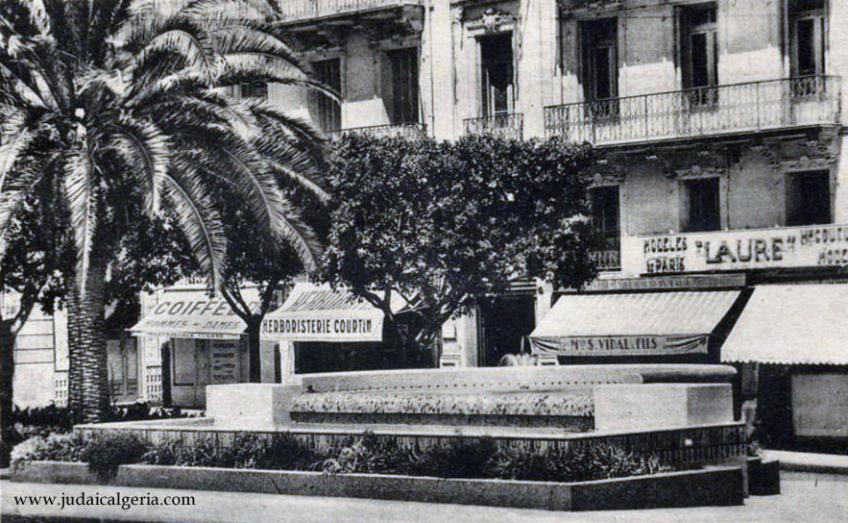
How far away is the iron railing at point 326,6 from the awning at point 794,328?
12203 millimetres

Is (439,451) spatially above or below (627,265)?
below

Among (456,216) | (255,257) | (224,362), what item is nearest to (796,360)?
(456,216)

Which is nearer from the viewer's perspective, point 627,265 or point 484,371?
point 484,371

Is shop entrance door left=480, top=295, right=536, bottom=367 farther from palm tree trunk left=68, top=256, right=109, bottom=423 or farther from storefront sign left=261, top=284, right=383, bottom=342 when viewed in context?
palm tree trunk left=68, top=256, right=109, bottom=423

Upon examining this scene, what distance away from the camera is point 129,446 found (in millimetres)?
18922

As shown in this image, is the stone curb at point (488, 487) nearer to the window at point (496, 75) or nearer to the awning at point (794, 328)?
the awning at point (794, 328)

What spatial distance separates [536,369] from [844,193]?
36.2 ft

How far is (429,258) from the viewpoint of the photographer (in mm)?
26391

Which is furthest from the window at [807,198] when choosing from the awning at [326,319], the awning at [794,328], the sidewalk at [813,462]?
the awning at [326,319]

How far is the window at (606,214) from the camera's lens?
31.3 meters

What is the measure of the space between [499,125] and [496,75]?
1.51 m

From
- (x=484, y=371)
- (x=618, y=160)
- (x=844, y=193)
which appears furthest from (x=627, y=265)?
(x=484, y=371)

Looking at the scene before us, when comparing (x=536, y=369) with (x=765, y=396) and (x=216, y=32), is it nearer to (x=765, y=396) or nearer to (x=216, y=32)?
(x=216, y=32)

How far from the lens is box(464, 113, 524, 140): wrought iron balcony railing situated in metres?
32.3
